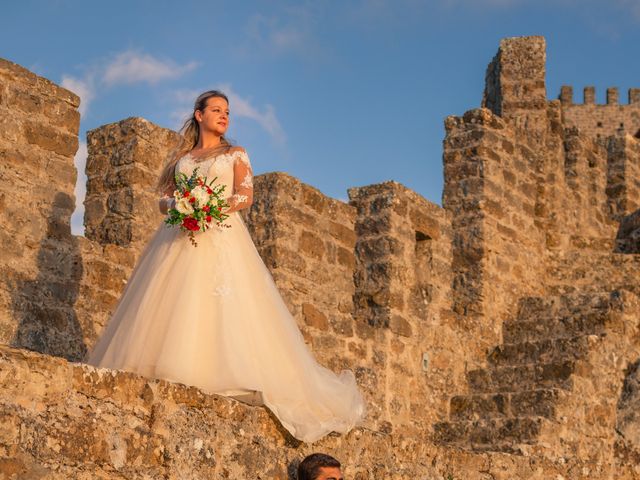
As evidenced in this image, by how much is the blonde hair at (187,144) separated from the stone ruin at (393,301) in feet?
3.49

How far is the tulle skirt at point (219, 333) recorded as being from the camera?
17.3 ft

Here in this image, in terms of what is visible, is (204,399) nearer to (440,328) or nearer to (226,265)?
(226,265)

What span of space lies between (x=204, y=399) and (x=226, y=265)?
0.84 metres

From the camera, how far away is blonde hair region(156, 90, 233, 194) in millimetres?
5938

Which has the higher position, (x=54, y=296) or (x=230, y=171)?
(x=230, y=171)

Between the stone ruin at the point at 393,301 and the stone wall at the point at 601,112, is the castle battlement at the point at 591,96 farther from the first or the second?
the stone ruin at the point at 393,301

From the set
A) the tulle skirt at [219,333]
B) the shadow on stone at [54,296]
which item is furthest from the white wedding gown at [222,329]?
the shadow on stone at [54,296]

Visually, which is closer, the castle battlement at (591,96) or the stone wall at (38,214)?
the stone wall at (38,214)

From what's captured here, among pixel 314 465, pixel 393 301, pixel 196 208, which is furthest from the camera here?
pixel 393 301

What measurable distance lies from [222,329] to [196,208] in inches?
23.3

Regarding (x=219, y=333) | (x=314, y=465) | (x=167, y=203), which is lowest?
(x=314, y=465)

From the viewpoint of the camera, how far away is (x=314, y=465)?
5137mm

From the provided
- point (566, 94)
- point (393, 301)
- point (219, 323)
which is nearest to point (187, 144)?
point (219, 323)

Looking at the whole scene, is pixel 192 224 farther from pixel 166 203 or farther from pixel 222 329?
pixel 222 329
